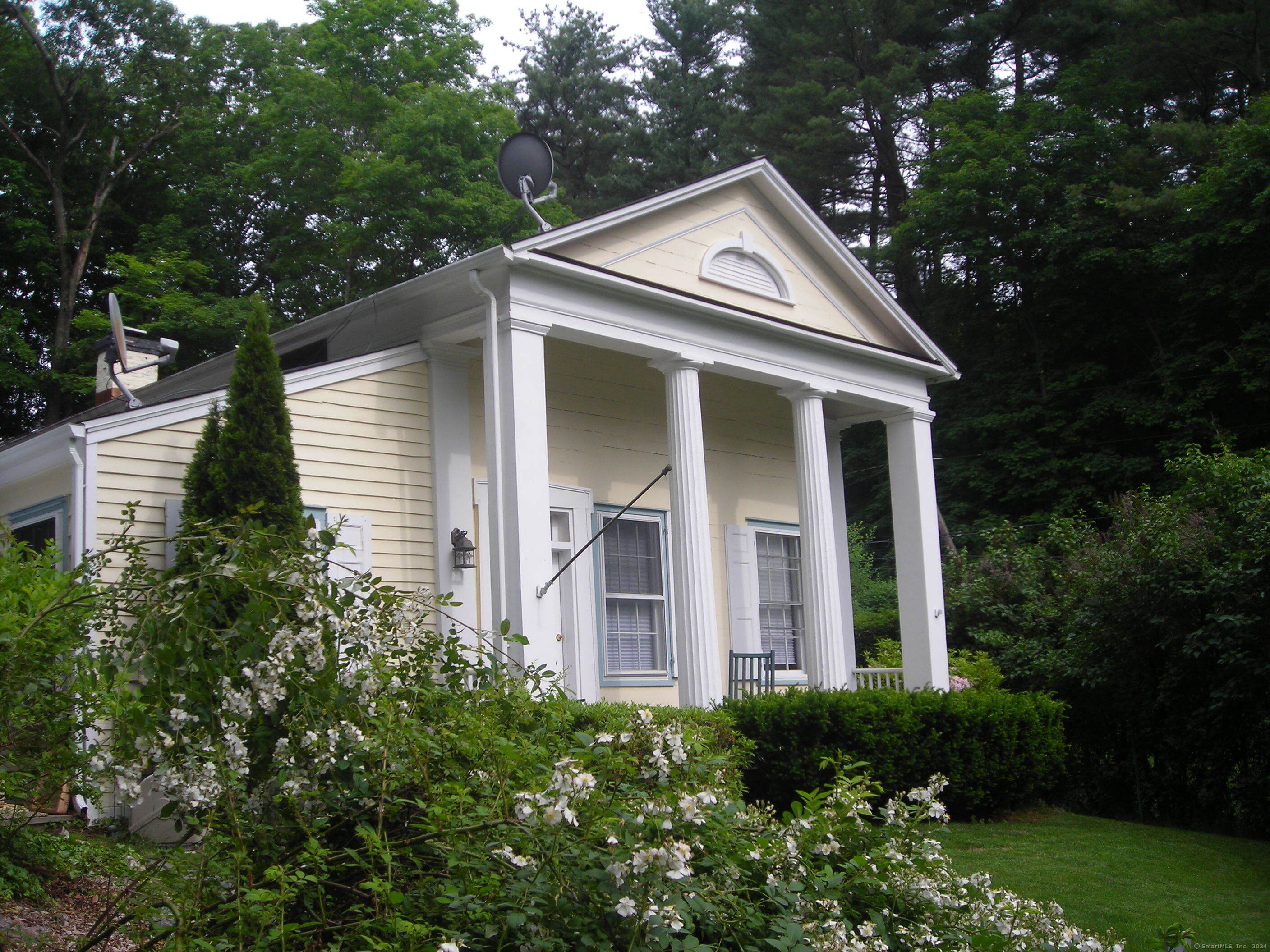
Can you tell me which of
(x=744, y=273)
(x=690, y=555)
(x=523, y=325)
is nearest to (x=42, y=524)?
(x=523, y=325)

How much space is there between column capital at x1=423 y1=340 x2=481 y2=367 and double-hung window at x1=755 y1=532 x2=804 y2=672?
14.4ft

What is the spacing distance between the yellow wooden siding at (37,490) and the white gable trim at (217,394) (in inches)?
13.6

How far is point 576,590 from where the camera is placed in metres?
10.8

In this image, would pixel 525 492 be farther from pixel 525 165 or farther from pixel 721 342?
pixel 525 165

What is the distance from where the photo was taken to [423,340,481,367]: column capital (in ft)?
32.0

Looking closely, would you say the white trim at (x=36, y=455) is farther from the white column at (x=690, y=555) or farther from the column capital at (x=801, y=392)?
the column capital at (x=801, y=392)

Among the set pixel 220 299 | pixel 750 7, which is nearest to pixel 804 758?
pixel 220 299

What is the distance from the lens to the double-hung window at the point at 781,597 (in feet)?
42.7

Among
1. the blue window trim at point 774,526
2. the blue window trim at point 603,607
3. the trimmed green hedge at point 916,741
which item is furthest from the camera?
the blue window trim at point 774,526

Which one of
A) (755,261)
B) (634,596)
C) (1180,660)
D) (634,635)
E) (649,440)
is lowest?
(1180,660)

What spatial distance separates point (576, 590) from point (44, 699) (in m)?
7.19

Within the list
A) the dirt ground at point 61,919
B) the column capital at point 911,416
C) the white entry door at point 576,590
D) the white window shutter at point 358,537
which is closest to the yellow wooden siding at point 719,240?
the column capital at point 911,416

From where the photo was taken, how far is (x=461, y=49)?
27656 mm

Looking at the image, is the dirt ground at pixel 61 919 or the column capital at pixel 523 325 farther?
the column capital at pixel 523 325
